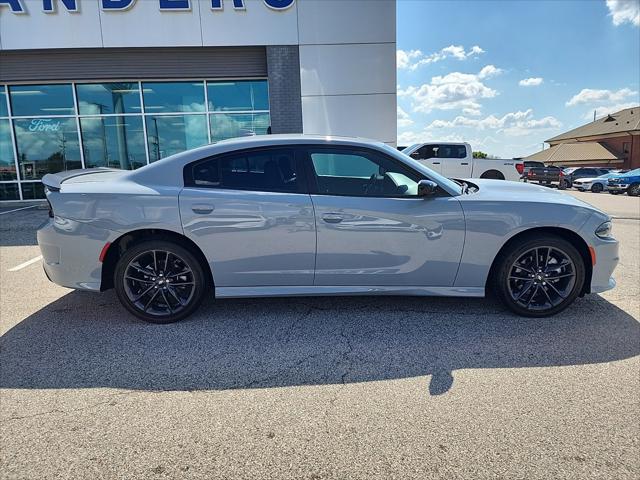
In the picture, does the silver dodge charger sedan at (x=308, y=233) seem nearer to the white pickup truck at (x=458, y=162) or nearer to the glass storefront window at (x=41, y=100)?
the white pickup truck at (x=458, y=162)

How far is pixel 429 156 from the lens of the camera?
1364 centimetres

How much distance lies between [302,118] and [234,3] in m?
3.65

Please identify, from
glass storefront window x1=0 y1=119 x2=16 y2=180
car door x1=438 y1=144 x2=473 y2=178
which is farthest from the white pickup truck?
glass storefront window x1=0 y1=119 x2=16 y2=180

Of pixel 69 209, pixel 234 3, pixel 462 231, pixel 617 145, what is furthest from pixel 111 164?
pixel 617 145

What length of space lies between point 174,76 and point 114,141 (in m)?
3.02

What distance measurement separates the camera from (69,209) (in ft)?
11.2

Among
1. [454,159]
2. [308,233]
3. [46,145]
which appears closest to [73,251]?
[308,233]

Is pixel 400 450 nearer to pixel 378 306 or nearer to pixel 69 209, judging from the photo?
pixel 378 306

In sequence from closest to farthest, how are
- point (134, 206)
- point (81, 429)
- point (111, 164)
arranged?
1. point (81, 429)
2. point (134, 206)
3. point (111, 164)

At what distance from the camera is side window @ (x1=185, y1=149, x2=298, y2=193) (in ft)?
11.6

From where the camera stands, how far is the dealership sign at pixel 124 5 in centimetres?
1107

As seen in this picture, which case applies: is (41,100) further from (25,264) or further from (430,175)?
(430,175)

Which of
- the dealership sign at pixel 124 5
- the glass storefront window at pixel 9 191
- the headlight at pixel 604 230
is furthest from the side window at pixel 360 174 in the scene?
the glass storefront window at pixel 9 191

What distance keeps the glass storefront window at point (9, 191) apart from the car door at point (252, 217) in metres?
13.3
